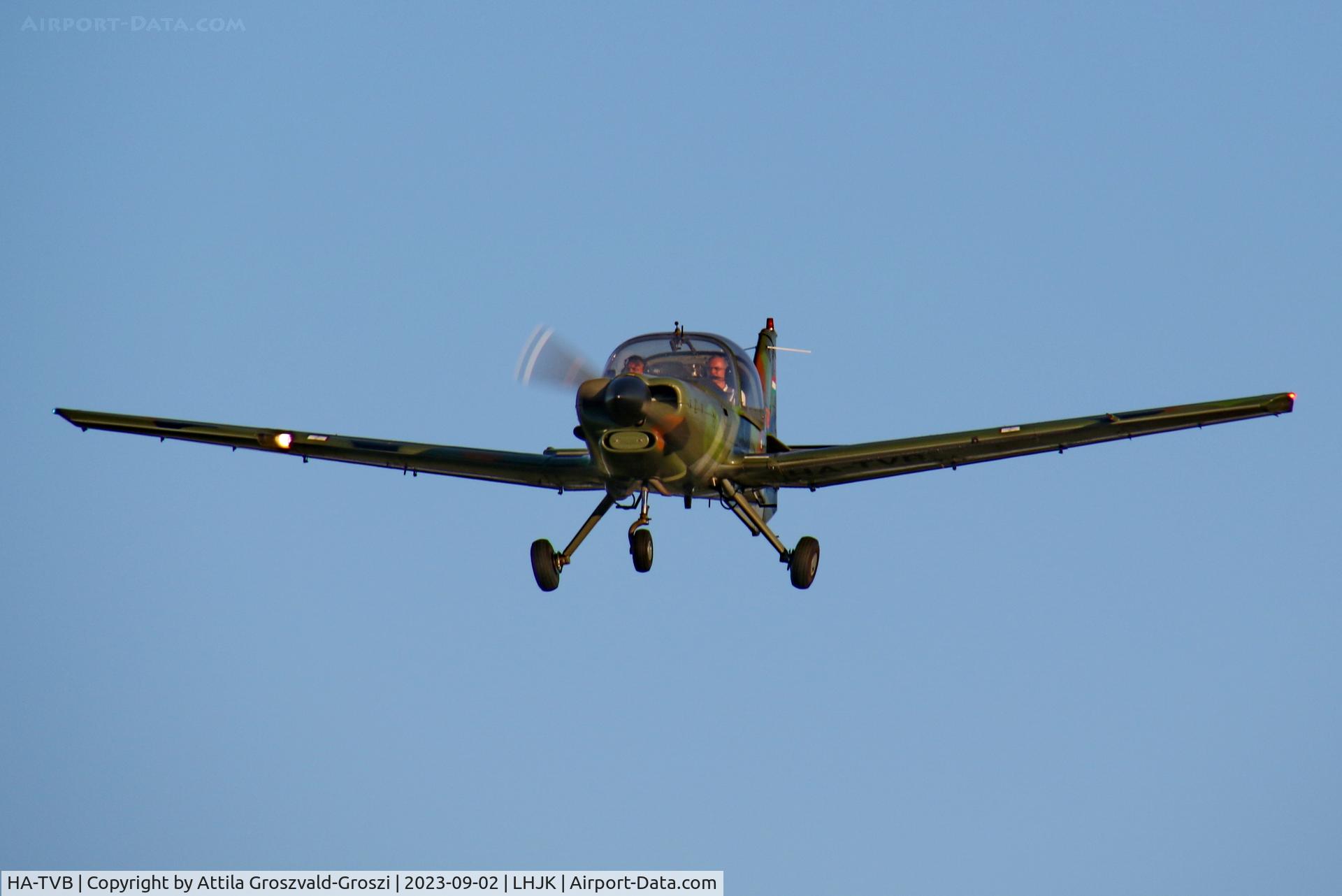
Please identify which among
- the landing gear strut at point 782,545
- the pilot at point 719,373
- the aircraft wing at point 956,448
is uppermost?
the pilot at point 719,373

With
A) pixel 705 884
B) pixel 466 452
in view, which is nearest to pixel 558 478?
pixel 466 452

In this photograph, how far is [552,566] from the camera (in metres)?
28.4

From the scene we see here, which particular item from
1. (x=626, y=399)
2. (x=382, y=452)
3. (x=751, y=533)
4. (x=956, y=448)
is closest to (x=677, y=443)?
(x=626, y=399)

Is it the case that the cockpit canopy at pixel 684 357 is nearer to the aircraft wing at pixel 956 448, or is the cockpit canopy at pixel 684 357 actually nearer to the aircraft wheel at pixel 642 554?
the aircraft wing at pixel 956 448

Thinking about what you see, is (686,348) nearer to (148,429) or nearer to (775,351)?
(775,351)

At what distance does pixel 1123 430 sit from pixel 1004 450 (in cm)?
168

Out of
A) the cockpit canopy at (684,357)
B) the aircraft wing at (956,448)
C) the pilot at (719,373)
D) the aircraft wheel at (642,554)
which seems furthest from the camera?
the pilot at (719,373)

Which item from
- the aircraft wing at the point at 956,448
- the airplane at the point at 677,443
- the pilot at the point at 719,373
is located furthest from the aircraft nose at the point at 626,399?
the aircraft wing at the point at 956,448

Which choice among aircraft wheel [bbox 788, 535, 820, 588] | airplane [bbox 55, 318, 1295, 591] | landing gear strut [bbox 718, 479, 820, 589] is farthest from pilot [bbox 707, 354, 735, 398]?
aircraft wheel [bbox 788, 535, 820, 588]

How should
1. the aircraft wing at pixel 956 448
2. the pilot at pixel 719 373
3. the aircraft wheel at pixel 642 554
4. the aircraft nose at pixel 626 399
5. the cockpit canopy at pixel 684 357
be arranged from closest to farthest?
→ the aircraft nose at pixel 626 399 < the aircraft wheel at pixel 642 554 < the aircraft wing at pixel 956 448 < the cockpit canopy at pixel 684 357 < the pilot at pixel 719 373

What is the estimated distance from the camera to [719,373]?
29016 millimetres

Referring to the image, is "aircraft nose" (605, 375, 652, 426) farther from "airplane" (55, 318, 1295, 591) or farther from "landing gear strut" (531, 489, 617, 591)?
"landing gear strut" (531, 489, 617, 591)

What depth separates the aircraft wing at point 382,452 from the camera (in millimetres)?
29766

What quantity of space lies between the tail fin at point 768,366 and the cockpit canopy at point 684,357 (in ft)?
7.62
